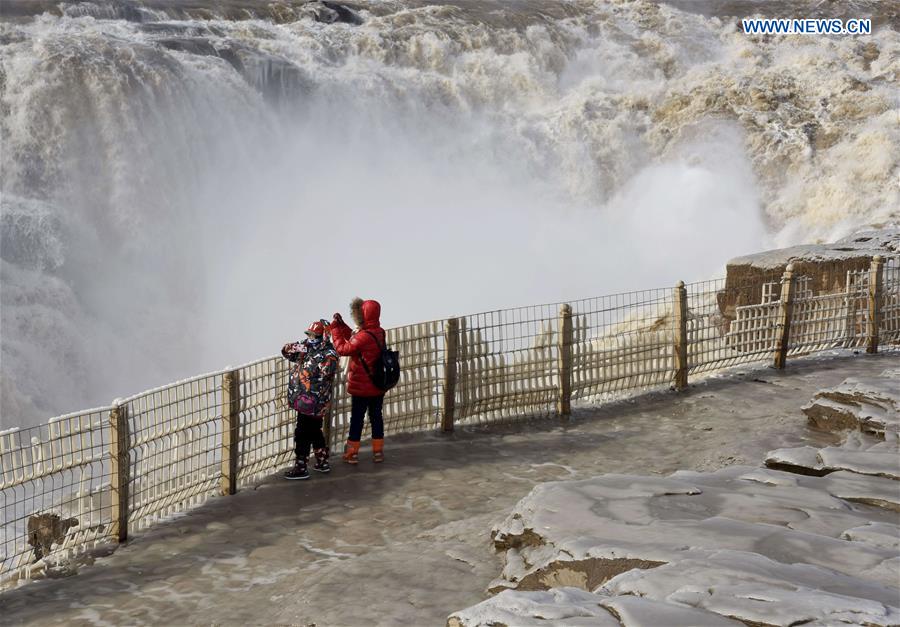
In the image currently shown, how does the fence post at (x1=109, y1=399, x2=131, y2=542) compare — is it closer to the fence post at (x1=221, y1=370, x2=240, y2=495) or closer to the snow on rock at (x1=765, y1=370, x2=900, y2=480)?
the fence post at (x1=221, y1=370, x2=240, y2=495)

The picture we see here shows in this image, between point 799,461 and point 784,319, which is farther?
point 784,319

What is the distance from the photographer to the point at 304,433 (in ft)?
23.6

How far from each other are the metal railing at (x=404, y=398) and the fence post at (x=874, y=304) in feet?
0.05

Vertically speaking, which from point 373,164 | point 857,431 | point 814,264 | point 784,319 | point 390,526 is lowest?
point 390,526

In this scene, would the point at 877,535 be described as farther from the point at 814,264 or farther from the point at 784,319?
the point at 814,264

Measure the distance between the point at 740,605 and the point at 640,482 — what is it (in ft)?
6.77

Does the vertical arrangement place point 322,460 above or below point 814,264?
below

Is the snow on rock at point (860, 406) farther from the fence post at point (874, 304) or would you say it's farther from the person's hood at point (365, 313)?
the person's hood at point (365, 313)

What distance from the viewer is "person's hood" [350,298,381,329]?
24.1 ft

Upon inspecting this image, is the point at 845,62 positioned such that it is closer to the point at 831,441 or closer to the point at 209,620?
the point at 831,441

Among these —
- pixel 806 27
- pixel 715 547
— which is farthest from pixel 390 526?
pixel 806 27

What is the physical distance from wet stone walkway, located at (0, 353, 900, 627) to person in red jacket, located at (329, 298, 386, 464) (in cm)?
21

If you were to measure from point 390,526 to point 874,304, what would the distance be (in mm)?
7143

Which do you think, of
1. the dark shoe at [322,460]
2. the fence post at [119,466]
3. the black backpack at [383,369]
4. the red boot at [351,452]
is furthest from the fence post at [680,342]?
the fence post at [119,466]
